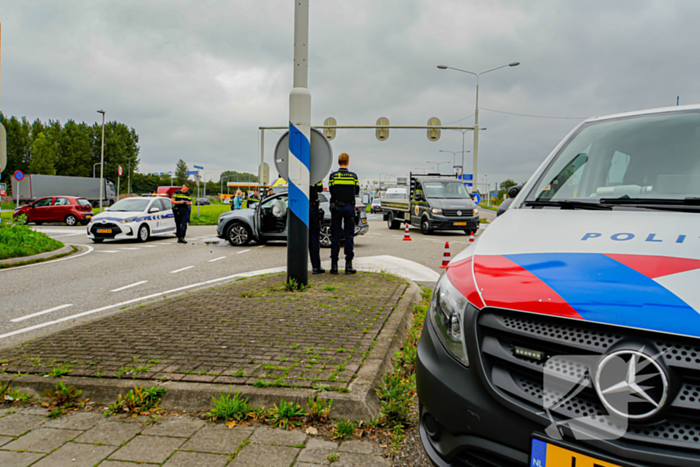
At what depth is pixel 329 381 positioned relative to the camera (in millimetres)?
3275

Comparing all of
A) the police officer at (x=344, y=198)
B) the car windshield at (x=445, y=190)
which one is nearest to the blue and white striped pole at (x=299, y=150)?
the police officer at (x=344, y=198)

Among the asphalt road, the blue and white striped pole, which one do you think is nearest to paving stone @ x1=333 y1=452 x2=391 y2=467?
the blue and white striped pole

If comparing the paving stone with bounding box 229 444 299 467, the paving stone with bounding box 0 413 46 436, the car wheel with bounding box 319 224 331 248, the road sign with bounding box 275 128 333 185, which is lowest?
the paving stone with bounding box 0 413 46 436

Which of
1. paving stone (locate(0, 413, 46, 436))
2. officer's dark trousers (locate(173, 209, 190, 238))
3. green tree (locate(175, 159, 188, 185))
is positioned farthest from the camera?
green tree (locate(175, 159, 188, 185))

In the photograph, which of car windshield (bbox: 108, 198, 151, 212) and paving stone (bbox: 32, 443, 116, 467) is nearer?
paving stone (bbox: 32, 443, 116, 467)

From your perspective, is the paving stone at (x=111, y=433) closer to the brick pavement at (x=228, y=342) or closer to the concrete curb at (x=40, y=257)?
the brick pavement at (x=228, y=342)

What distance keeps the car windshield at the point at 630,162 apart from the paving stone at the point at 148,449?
2.59 metres

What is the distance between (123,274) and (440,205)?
12690 millimetres

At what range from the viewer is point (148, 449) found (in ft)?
8.64

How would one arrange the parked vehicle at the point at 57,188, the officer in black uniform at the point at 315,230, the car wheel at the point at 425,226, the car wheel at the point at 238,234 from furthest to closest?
the parked vehicle at the point at 57,188, the car wheel at the point at 425,226, the car wheel at the point at 238,234, the officer in black uniform at the point at 315,230

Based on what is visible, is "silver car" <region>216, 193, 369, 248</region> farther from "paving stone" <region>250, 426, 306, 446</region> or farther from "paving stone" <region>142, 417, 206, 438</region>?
"paving stone" <region>250, 426, 306, 446</region>

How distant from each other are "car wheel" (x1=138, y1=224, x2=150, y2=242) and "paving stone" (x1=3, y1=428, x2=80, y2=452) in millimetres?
15052

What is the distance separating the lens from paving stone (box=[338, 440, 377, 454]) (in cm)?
266

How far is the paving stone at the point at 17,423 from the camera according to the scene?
9.41 feet
